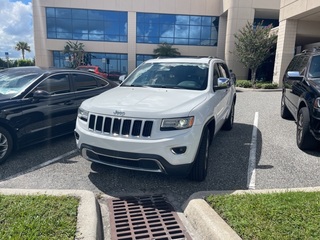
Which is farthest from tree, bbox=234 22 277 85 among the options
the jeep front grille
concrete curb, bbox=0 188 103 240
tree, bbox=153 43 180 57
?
concrete curb, bbox=0 188 103 240

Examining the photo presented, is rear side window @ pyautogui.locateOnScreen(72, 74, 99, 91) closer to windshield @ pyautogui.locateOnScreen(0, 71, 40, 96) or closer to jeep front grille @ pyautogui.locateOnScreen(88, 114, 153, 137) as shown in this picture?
windshield @ pyautogui.locateOnScreen(0, 71, 40, 96)

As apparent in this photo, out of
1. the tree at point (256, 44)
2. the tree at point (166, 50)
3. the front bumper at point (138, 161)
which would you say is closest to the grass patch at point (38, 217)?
the front bumper at point (138, 161)

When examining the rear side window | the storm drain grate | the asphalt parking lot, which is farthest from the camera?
the rear side window

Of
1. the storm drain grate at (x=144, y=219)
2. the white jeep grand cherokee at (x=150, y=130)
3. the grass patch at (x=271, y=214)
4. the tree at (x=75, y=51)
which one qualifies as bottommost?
the storm drain grate at (x=144, y=219)

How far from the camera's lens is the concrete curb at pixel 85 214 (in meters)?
2.52

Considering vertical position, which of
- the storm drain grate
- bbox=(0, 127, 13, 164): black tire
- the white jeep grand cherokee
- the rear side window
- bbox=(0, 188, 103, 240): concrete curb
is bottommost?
the storm drain grate

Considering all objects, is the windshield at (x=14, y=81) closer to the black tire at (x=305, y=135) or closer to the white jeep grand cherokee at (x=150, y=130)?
the white jeep grand cherokee at (x=150, y=130)

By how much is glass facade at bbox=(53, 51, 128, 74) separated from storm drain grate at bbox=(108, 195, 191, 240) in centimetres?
3044

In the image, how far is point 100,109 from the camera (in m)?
3.61

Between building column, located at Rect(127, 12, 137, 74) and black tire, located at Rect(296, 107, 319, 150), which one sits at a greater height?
building column, located at Rect(127, 12, 137, 74)

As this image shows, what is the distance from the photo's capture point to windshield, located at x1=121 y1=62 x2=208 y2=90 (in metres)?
4.64

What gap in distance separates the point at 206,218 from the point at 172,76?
2777 millimetres

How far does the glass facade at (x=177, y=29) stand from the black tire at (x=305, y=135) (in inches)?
1125

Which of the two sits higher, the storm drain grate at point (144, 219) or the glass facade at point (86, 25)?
the glass facade at point (86, 25)
